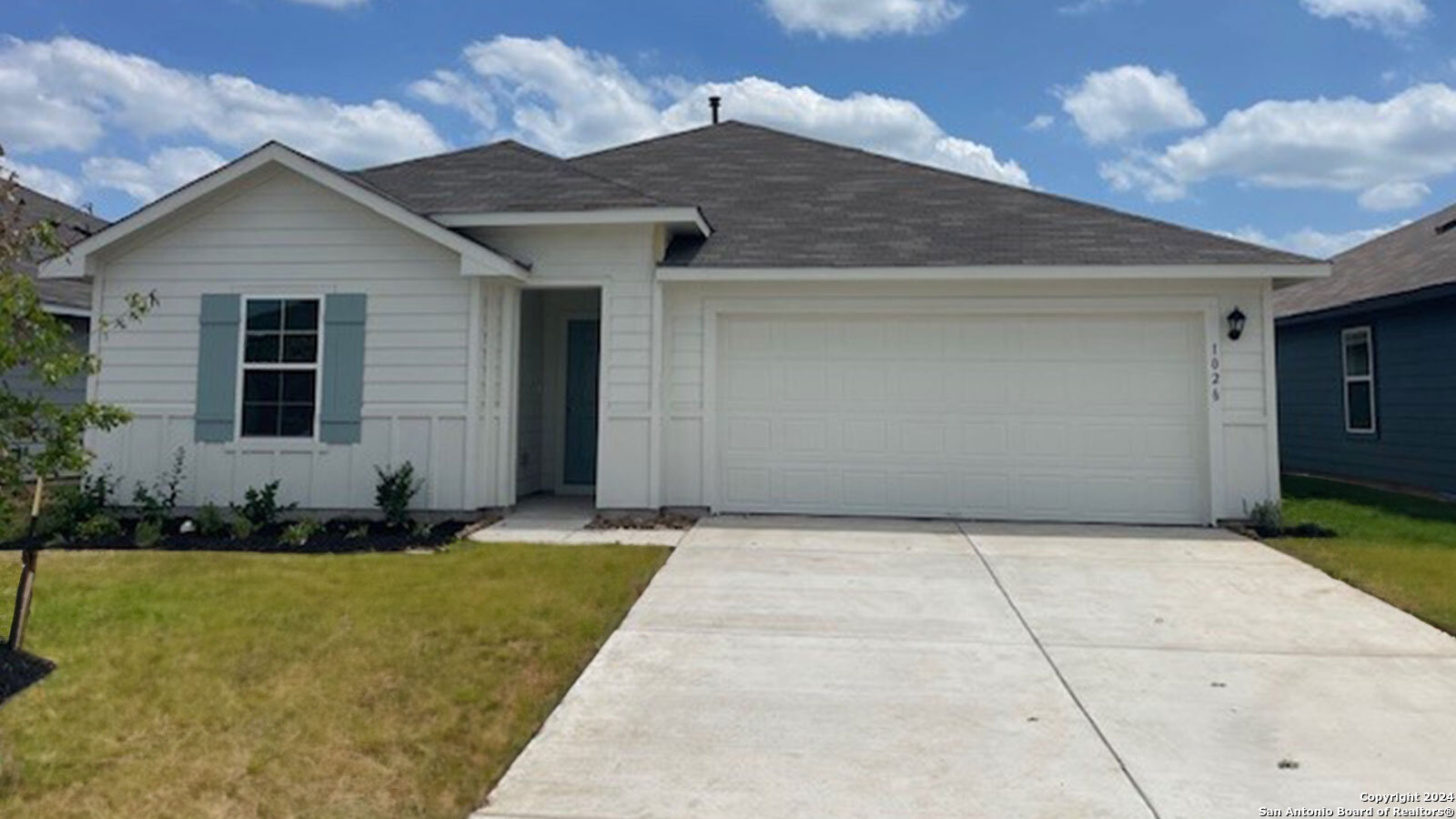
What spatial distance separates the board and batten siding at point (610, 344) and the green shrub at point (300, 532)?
1.72 metres

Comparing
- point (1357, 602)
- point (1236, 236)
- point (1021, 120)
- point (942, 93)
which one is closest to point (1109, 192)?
point (1021, 120)

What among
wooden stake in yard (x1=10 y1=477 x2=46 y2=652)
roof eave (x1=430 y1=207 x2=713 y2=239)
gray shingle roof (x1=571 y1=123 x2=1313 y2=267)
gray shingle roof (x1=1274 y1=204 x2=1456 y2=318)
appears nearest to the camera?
wooden stake in yard (x1=10 y1=477 x2=46 y2=652)

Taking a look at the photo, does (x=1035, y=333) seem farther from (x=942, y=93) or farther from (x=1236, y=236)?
(x=942, y=93)

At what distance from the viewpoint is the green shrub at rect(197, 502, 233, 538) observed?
8016 mm

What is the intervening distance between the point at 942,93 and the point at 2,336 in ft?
43.8

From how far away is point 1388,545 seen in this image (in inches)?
303

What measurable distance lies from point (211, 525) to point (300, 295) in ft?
8.38

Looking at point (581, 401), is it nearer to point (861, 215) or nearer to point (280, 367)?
point (280, 367)

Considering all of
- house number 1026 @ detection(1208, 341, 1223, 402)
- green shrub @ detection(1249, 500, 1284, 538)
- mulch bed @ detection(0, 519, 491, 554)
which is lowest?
mulch bed @ detection(0, 519, 491, 554)

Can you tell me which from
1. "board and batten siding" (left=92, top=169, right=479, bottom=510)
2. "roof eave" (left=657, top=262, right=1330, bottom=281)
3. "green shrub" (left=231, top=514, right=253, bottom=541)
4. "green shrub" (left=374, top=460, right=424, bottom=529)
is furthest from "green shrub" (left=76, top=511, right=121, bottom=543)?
"roof eave" (left=657, top=262, right=1330, bottom=281)

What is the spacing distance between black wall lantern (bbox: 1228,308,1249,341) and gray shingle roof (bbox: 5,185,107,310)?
12.4 m

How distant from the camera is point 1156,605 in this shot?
571 cm

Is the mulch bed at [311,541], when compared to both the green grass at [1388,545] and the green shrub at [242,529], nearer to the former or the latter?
the green shrub at [242,529]

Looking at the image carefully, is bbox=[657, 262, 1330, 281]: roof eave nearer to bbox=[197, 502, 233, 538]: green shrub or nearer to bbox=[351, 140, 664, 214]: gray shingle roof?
bbox=[351, 140, 664, 214]: gray shingle roof
